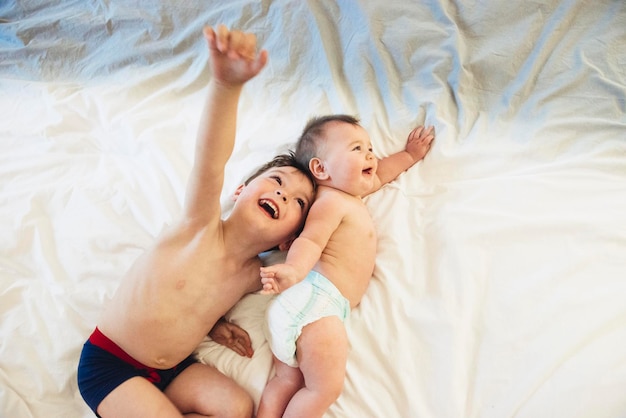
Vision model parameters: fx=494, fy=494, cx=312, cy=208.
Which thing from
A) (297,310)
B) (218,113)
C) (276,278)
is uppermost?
(218,113)

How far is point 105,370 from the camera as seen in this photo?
95 centimetres

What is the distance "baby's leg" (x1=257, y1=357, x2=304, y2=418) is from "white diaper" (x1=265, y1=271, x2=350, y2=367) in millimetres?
27

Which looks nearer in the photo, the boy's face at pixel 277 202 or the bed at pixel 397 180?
the bed at pixel 397 180

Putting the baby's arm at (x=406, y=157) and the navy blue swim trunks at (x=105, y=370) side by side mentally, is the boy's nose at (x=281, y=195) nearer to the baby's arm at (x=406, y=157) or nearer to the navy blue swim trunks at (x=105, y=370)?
the baby's arm at (x=406, y=157)

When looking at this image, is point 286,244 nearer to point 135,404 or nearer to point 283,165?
point 283,165

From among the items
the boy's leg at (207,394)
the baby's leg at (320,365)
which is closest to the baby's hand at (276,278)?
the baby's leg at (320,365)

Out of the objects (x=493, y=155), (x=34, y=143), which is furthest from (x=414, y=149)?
(x=34, y=143)

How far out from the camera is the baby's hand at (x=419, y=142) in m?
1.26

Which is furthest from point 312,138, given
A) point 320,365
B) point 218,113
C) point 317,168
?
point 320,365

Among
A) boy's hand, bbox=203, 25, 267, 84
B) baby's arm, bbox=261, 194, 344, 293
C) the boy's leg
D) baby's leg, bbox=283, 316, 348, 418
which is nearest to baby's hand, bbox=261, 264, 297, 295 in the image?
baby's arm, bbox=261, 194, 344, 293

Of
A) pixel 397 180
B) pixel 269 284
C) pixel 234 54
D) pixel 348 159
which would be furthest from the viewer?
pixel 397 180

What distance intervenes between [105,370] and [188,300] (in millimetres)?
199

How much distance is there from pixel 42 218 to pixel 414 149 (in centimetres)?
94

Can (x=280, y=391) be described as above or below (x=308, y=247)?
below
